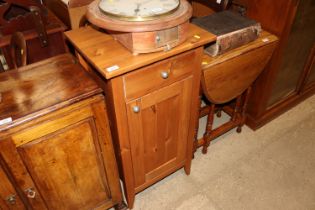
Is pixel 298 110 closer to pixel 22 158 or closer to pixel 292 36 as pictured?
pixel 292 36

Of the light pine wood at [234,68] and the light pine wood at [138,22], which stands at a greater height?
the light pine wood at [138,22]

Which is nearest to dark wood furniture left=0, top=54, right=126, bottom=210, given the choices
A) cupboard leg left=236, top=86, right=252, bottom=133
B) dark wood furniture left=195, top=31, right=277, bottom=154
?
dark wood furniture left=195, top=31, right=277, bottom=154

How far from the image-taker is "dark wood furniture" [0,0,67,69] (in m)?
1.57

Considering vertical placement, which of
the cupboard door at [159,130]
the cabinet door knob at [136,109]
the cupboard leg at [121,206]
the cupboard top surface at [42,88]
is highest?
the cupboard top surface at [42,88]

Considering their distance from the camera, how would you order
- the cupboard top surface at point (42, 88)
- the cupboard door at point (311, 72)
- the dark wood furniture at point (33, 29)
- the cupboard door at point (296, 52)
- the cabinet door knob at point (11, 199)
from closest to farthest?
the cupboard top surface at point (42, 88) < the cabinet door knob at point (11, 199) < the dark wood furniture at point (33, 29) < the cupboard door at point (296, 52) < the cupboard door at point (311, 72)

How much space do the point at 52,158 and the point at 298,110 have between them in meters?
2.08

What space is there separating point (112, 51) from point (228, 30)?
70 centimetres

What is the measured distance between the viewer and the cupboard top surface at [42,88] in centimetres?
98

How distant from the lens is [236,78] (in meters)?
1.62

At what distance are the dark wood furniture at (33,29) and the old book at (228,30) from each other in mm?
883

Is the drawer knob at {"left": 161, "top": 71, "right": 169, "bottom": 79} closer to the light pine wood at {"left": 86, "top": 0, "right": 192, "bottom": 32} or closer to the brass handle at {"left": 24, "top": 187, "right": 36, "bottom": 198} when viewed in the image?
the light pine wood at {"left": 86, "top": 0, "right": 192, "bottom": 32}

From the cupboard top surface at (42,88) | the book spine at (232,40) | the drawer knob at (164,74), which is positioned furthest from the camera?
the book spine at (232,40)

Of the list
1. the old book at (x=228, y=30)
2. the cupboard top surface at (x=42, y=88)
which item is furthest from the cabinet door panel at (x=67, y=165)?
the old book at (x=228, y=30)

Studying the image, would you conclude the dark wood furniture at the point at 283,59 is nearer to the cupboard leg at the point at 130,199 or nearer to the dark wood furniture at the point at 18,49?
the cupboard leg at the point at 130,199
